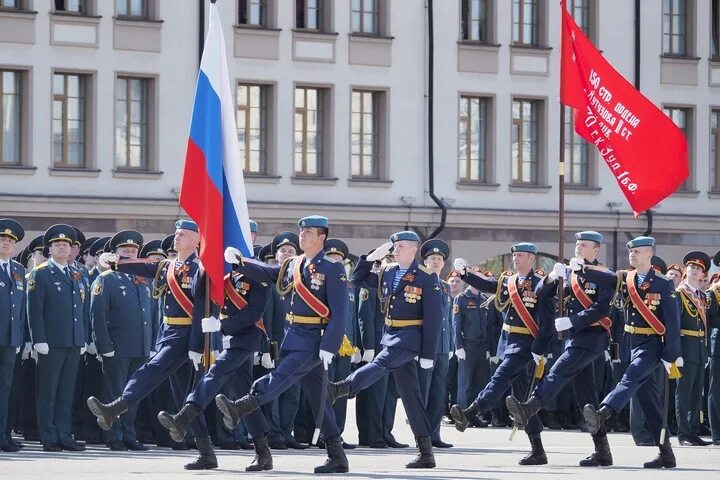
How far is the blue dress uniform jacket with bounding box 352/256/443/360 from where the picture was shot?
15.2m

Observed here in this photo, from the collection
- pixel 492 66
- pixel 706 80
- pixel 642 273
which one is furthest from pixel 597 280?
pixel 706 80

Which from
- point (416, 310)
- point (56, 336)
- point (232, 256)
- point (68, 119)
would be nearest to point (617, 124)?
point (416, 310)

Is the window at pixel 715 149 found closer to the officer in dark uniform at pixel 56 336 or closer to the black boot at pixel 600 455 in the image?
the black boot at pixel 600 455

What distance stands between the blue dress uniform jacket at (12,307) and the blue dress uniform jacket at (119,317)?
2.76 ft

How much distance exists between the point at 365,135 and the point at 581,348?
21087mm

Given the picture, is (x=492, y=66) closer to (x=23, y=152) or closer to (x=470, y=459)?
(x=23, y=152)

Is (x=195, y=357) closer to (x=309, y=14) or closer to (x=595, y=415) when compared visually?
(x=595, y=415)

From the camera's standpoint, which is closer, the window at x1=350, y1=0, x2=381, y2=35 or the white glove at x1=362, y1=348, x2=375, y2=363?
the white glove at x1=362, y1=348, x2=375, y2=363

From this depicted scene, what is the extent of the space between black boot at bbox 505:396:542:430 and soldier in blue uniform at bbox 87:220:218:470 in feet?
7.67

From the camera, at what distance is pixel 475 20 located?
3741 centimetres

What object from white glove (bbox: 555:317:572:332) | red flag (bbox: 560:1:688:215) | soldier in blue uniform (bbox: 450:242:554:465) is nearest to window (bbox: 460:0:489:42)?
red flag (bbox: 560:1:688:215)

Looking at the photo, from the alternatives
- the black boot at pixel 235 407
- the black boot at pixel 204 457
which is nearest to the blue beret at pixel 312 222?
the black boot at pixel 235 407

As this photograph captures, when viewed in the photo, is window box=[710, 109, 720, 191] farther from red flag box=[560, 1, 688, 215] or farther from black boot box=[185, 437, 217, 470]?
black boot box=[185, 437, 217, 470]

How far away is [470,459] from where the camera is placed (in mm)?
16844
